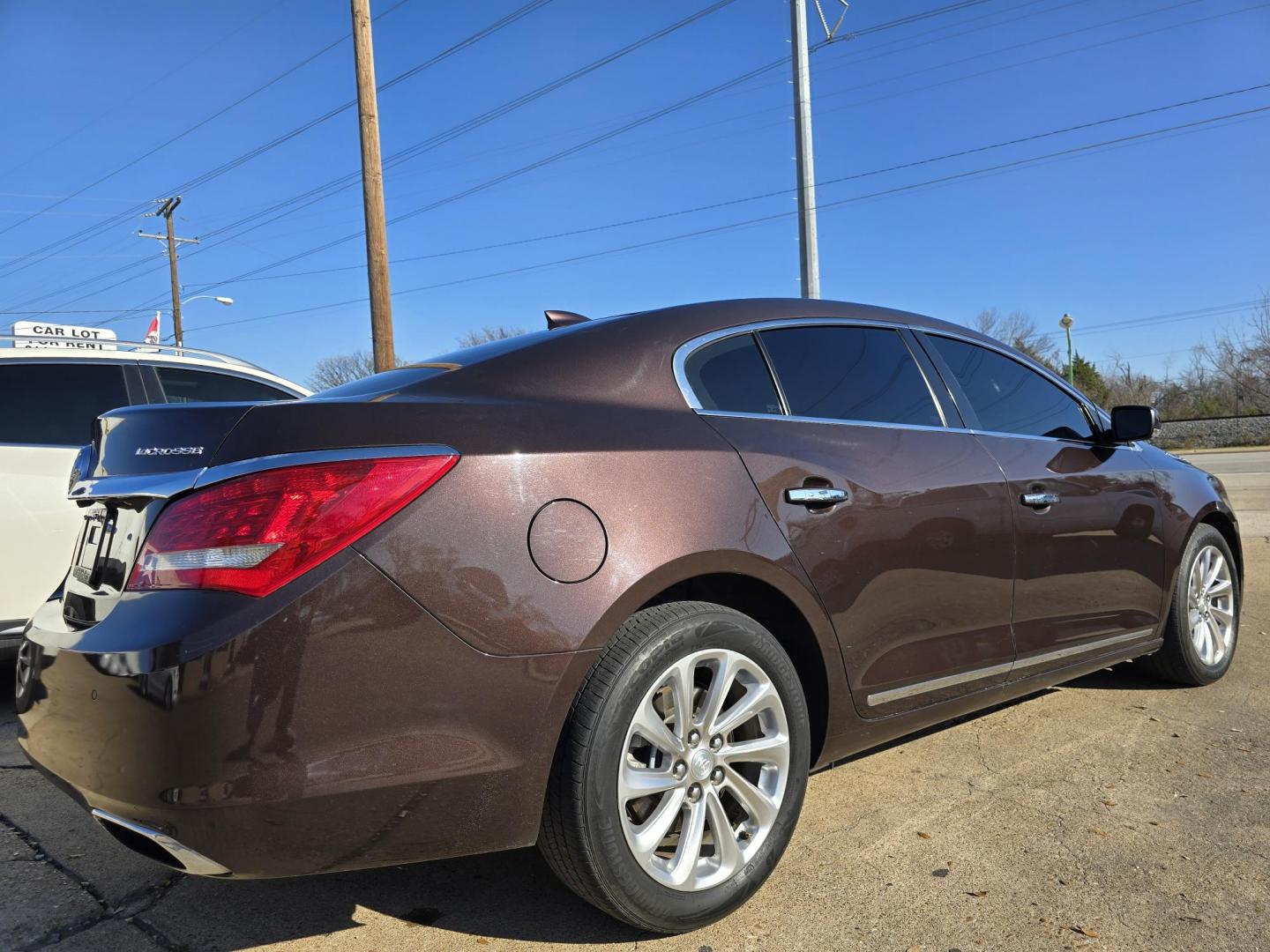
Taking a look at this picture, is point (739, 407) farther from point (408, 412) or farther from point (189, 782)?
point (189, 782)

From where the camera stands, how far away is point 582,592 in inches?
81.9

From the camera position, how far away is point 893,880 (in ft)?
8.29

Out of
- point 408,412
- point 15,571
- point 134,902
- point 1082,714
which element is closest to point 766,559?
point 408,412

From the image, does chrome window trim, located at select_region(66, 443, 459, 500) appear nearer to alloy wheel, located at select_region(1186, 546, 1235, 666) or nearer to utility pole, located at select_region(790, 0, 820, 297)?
alloy wheel, located at select_region(1186, 546, 1235, 666)

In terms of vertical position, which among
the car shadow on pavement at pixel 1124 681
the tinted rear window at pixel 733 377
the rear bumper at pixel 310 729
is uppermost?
the tinted rear window at pixel 733 377

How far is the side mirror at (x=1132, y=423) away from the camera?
384cm

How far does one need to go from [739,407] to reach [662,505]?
1.73ft

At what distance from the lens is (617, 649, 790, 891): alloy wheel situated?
2199mm

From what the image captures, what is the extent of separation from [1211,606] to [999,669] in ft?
6.20

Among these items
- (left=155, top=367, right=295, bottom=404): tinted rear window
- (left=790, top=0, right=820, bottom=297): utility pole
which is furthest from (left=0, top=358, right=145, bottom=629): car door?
(left=790, top=0, right=820, bottom=297): utility pole

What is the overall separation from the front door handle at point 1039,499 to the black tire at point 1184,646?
3.81 feet

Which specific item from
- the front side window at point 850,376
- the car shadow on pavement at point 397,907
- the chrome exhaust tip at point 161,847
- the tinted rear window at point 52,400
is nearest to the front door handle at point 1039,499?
the front side window at point 850,376

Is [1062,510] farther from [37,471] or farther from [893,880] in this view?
[37,471]

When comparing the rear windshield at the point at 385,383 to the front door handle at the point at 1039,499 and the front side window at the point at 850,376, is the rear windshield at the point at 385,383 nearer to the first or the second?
the front side window at the point at 850,376
